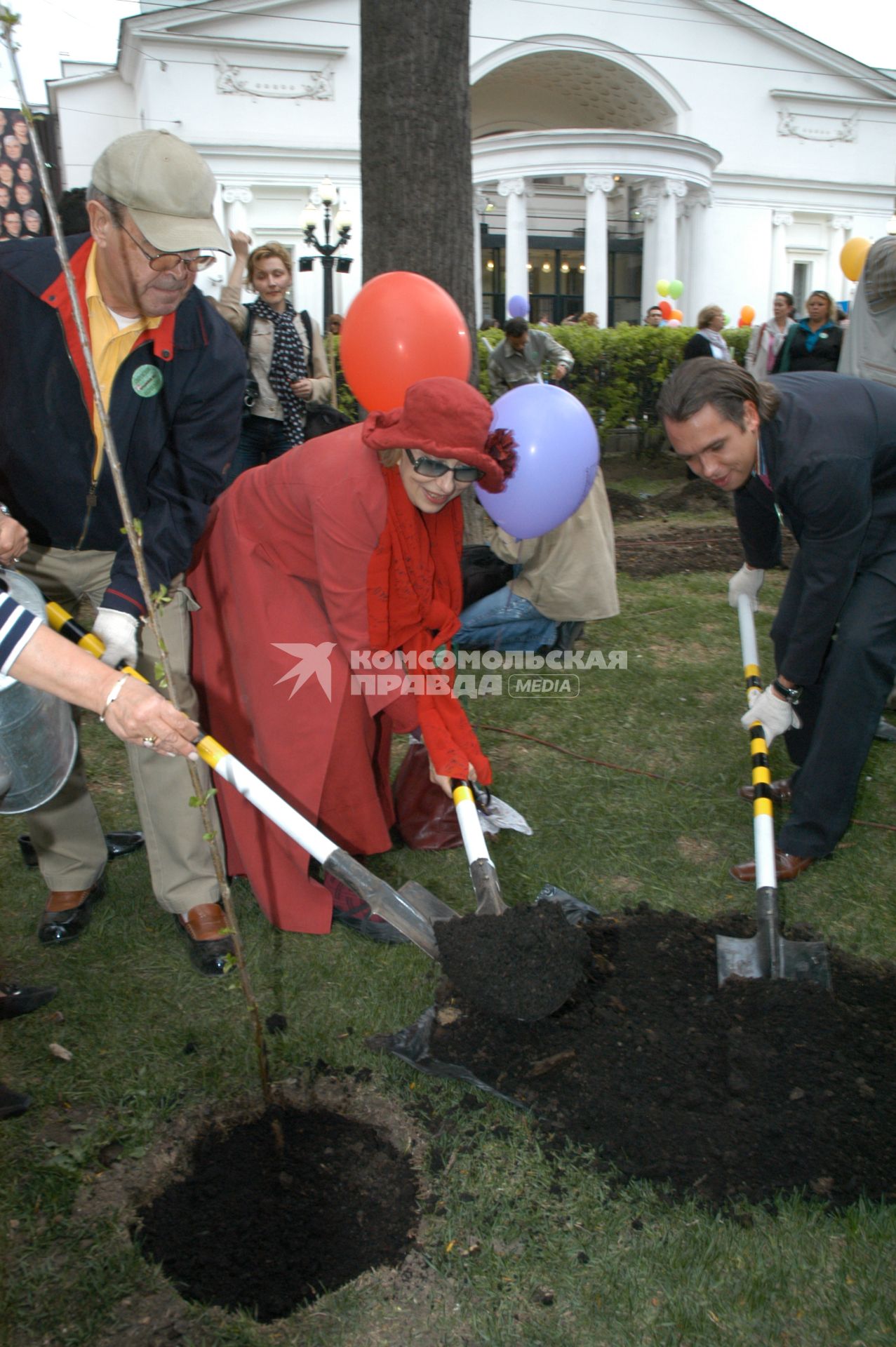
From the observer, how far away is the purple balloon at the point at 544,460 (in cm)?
383

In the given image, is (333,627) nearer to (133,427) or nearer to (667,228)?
(133,427)

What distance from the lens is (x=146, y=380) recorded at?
2.57 meters

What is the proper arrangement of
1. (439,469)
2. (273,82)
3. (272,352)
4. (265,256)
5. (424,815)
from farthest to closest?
(273,82) → (272,352) → (265,256) → (424,815) → (439,469)

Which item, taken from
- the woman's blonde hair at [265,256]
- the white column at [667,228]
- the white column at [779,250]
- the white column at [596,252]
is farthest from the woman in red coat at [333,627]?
the white column at [779,250]

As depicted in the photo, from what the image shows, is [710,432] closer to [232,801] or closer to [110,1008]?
[232,801]

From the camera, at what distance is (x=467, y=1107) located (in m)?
2.31

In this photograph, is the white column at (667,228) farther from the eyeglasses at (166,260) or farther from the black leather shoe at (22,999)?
the black leather shoe at (22,999)

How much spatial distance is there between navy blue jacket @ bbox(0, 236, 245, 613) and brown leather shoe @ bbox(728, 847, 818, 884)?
80.9 inches

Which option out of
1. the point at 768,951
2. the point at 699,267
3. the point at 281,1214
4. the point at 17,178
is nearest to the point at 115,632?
the point at 281,1214

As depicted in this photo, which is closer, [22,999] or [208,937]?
[22,999]

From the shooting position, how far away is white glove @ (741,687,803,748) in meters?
3.21

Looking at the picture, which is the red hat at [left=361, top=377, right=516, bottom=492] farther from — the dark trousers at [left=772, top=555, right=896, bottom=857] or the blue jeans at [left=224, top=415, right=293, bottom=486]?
the blue jeans at [left=224, top=415, right=293, bottom=486]

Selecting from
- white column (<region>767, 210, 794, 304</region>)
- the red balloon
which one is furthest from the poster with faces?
white column (<region>767, 210, 794, 304</region>)

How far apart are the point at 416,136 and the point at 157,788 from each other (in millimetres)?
4049
